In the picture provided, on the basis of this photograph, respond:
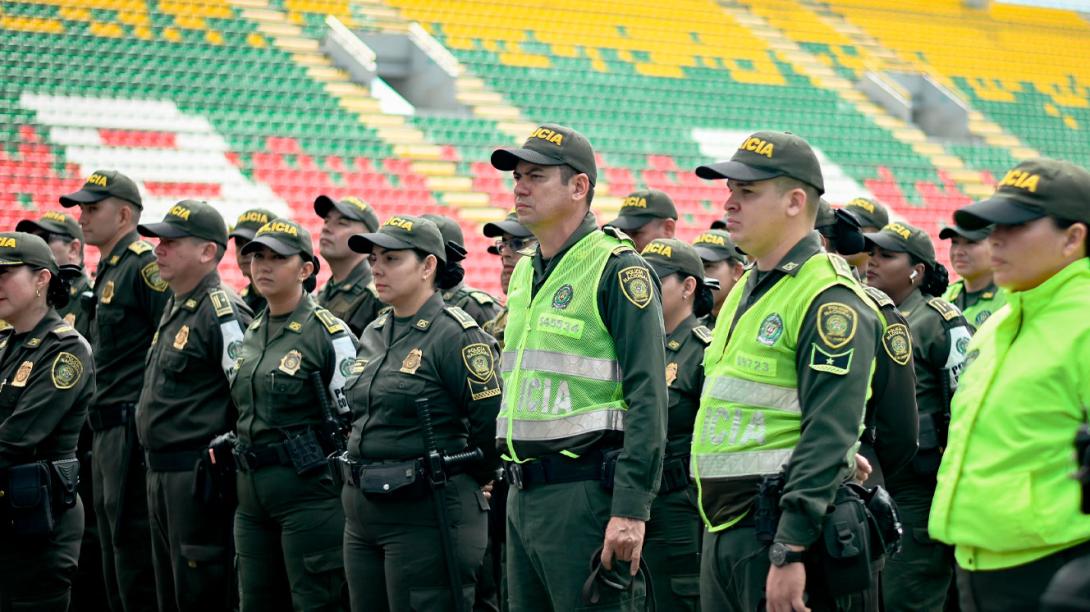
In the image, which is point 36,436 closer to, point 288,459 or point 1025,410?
point 288,459

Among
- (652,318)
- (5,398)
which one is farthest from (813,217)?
(5,398)

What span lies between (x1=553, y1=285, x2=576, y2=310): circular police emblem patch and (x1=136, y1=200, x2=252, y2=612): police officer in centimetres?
238

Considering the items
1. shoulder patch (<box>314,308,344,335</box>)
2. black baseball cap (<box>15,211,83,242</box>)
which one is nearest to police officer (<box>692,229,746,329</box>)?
shoulder patch (<box>314,308,344,335</box>)

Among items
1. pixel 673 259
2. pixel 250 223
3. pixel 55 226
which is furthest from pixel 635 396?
pixel 55 226

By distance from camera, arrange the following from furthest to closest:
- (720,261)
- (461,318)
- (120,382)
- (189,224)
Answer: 1. (120,382)
2. (720,261)
3. (189,224)
4. (461,318)

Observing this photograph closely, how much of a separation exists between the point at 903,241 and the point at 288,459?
2.92 meters

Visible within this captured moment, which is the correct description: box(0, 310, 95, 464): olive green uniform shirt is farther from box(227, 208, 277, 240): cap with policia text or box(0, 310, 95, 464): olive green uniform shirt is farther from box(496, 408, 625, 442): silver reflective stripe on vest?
box(496, 408, 625, 442): silver reflective stripe on vest

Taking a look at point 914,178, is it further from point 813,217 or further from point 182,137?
point 813,217

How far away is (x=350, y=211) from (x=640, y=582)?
3.65 meters

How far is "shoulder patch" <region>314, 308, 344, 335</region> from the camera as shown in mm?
5777

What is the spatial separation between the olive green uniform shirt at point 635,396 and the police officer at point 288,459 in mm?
1710

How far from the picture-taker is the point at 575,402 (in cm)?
405

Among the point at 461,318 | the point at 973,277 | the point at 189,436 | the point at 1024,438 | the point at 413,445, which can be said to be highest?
the point at 1024,438

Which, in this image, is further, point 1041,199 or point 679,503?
point 679,503
